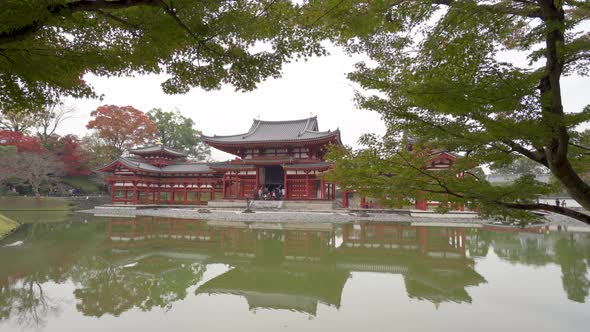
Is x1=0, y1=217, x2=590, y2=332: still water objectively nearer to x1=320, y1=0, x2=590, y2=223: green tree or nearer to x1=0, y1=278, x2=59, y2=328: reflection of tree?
x1=0, y1=278, x2=59, y2=328: reflection of tree

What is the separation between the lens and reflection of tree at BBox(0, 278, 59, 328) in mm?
4492

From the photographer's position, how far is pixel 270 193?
1006 inches

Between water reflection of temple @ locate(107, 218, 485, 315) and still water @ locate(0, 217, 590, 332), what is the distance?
0.14 ft

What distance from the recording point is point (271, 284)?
6.11 m

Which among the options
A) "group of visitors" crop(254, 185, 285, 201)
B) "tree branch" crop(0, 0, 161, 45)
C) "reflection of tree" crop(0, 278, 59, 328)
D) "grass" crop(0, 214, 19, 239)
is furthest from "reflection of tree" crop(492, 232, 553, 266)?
"grass" crop(0, 214, 19, 239)

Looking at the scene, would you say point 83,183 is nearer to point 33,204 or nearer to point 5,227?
point 33,204

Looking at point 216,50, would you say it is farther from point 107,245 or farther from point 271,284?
point 107,245

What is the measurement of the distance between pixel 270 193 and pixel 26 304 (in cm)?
2069

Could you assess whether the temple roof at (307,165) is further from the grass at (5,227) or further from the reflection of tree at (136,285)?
the grass at (5,227)

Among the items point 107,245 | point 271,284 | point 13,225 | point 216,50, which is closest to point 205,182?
point 13,225

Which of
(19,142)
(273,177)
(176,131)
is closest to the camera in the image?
(273,177)

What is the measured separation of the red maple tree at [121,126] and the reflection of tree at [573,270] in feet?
135

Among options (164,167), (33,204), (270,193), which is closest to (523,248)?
(270,193)

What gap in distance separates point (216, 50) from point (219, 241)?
8293 millimetres
